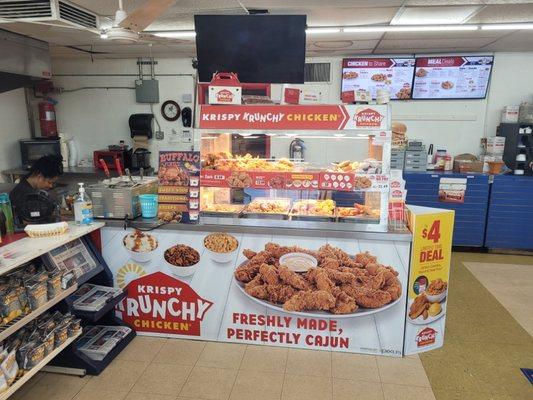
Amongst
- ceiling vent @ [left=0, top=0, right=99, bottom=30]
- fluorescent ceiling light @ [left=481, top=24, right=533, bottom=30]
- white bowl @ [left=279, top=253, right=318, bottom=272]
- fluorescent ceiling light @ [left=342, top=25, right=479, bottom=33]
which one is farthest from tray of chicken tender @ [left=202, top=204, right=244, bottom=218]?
fluorescent ceiling light @ [left=481, top=24, right=533, bottom=30]

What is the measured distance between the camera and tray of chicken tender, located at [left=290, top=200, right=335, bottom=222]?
3.25 m

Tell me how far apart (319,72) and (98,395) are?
5365mm

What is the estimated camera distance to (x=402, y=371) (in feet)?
9.93

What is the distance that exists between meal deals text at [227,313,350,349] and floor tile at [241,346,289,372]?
7 centimetres

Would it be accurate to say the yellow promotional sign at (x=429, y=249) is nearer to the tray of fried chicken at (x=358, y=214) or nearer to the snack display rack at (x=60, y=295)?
the tray of fried chicken at (x=358, y=214)

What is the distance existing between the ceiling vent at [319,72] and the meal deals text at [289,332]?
14.1 ft

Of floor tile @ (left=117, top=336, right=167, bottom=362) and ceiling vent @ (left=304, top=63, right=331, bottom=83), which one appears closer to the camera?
floor tile @ (left=117, top=336, right=167, bottom=362)

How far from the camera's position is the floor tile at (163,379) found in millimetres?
2805

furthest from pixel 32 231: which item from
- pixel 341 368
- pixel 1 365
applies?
pixel 341 368

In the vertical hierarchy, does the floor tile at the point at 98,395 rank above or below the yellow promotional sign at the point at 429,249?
below

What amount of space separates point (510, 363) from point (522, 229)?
316 cm

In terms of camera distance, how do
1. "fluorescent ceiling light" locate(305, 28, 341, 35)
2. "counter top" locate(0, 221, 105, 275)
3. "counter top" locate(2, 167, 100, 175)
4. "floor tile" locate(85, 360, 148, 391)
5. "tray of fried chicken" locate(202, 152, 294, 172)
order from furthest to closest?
"counter top" locate(2, 167, 100, 175) < "fluorescent ceiling light" locate(305, 28, 341, 35) < "tray of fried chicken" locate(202, 152, 294, 172) < "floor tile" locate(85, 360, 148, 391) < "counter top" locate(0, 221, 105, 275)

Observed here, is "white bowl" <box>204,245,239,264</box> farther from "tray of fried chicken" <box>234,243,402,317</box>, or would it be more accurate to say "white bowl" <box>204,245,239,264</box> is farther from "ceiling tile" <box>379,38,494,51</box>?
"ceiling tile" <box>379,38,494,51</box>

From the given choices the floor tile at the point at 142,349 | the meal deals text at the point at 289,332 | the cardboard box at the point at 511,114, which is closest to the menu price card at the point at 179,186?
the meal deals text at the point at 289,332
